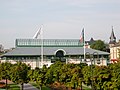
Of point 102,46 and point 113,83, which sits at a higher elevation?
point 102,46

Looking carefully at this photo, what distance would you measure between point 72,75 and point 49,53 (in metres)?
46.7

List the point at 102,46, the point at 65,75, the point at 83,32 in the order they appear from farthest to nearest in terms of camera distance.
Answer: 1. the point at 102,46
2. the point at 83,32
3. the point at 65,75

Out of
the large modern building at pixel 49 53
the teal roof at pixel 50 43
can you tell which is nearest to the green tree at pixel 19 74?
the large modern building at pixel 49 53

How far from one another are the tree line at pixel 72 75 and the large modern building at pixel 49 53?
34.7m

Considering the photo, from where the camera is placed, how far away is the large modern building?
3135 inches

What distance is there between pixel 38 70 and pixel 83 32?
22401 millimetres

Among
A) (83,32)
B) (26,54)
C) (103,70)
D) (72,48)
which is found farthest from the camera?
(72,48)

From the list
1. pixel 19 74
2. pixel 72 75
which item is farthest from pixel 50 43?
pixel 72 75

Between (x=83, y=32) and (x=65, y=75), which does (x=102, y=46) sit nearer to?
(x=83, y=32)

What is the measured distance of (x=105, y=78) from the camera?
26922 millimetres

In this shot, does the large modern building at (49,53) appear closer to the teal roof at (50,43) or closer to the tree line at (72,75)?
the teal roof at (50,43)

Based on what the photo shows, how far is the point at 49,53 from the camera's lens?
269ft

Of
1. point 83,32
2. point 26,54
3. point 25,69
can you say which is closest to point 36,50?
point 26,54

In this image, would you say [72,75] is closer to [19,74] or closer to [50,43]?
[19,74]
